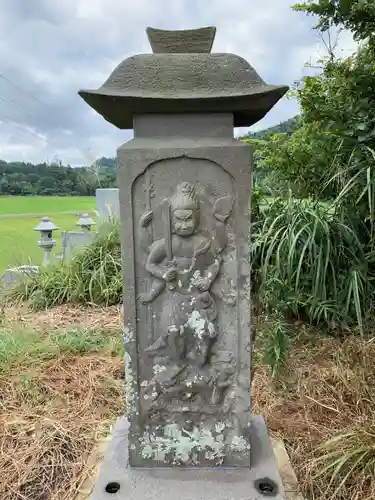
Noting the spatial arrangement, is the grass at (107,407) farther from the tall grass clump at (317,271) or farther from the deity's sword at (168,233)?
the deity's sword at (168,233)

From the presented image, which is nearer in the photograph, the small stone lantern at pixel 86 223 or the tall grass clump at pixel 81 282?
the tall grass clump at pixel 81 282

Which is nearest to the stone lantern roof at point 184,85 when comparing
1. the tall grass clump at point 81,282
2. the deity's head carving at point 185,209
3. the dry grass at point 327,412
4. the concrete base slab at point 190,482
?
the deity's head carving at point 185,209

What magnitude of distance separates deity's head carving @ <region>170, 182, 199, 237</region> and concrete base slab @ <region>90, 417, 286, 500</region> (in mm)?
1005

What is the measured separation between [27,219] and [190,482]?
163 inches

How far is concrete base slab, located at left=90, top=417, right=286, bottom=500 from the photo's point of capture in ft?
4.87

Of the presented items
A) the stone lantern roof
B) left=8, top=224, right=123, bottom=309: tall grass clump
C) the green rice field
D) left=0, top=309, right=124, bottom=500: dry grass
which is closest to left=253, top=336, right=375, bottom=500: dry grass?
left=0, top=309, right=124, bottom=500: dry grass

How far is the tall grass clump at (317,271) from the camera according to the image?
313 cm

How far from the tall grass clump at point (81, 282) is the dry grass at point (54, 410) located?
1.00 m

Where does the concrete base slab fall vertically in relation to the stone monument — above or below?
below

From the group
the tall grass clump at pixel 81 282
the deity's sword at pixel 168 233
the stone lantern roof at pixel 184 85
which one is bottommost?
the tall grass clump at pixel 81 282

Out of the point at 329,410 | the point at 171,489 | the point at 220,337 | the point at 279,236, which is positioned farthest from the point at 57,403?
the point at 279,236

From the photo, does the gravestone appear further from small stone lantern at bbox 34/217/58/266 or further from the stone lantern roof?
the stone lantern roof

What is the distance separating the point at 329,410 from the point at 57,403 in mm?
1695

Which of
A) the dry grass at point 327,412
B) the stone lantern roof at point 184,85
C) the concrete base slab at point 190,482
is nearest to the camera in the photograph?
the stone lantern roof at point 184,85
